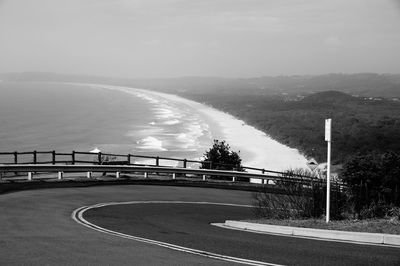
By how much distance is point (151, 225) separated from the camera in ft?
53.1

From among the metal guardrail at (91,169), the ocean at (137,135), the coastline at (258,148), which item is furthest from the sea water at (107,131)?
the metal guardrail at (91,169)

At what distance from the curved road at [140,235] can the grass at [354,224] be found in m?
1.26

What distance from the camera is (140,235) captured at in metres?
14.0

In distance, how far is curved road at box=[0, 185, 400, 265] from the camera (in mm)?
10484

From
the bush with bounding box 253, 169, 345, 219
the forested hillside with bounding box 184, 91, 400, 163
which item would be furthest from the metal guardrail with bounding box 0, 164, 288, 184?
the forested hillside with bounding box 184, 91, 400, 163

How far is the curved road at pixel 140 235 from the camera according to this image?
10484 mm

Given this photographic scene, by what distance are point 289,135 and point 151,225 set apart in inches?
4174

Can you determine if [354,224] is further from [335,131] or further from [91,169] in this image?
[335,131]

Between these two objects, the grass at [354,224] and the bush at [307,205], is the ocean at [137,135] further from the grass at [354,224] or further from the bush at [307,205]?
the grass at [354,224]

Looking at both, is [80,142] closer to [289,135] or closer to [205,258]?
[289,135]

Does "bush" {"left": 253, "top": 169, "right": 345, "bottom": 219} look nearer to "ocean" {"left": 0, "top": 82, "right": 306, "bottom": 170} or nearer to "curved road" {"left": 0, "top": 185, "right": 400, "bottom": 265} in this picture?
"curved road" {"left": 0, "top": 185, "right": 400, "bottom": 265}

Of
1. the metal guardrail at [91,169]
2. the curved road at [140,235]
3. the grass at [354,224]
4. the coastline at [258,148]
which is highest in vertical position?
the coastline at [258,148]

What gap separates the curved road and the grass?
1.26m

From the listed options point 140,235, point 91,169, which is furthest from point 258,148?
point 140,235
